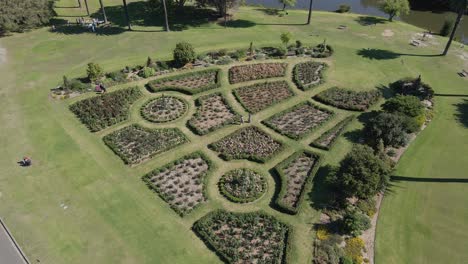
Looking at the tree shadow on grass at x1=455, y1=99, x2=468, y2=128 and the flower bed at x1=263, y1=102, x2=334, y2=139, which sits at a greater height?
the flower bed at x1=263, y1=102, x2=334, y2=139

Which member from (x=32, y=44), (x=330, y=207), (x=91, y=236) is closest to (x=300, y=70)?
(x=330, y=207)

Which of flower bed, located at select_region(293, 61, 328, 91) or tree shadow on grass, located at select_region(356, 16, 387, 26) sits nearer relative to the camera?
flower bed, located at select_region(293, 61, 328, 91)

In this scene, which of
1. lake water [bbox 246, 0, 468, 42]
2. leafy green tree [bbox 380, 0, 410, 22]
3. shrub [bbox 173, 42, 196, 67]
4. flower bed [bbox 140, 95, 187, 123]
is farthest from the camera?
lake water [bbox 246, 0, 468, 42]

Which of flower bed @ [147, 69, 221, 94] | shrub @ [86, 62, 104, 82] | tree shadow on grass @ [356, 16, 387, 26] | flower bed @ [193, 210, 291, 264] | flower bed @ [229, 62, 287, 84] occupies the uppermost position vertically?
tree shadow on grass @ [356, 16, 387, 26]

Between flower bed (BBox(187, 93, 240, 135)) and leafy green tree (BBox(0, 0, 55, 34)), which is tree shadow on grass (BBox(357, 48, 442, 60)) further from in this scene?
leafy green tree (BBox(0, 0, 55, 34))

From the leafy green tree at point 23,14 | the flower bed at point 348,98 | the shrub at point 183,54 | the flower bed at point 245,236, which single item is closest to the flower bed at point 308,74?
the flower bed at point 348,98

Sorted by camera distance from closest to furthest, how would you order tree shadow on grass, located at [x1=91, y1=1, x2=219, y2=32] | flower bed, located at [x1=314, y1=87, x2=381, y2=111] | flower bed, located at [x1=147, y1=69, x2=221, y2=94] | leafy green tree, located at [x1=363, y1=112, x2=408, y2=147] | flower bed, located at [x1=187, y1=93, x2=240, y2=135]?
leafy green tree, located at [x1=363, y1=112, x2=408, y2=147]
flower bed, located at [x1=187, y1=93, x2=240, y2=135]
flower bed, located at [x1=314, y1=87, x2=381, y2=111]
flower bed, located at [x1=147, y1=69, x2=221, y2=94]
tree shadow on grass, located at [x1=91, y1=1, x2=219, y2=32]

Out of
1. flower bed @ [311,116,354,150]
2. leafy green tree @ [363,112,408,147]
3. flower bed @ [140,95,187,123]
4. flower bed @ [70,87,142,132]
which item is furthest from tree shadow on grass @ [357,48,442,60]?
flower bed @ [70,87,142,132]
